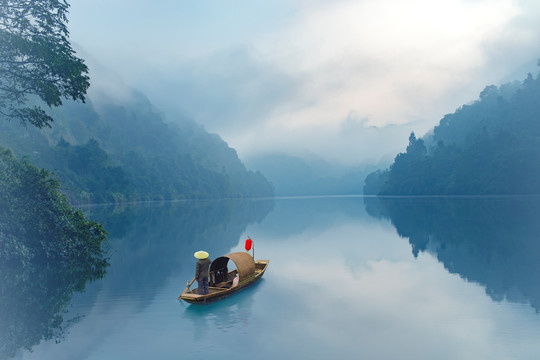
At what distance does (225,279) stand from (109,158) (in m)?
105

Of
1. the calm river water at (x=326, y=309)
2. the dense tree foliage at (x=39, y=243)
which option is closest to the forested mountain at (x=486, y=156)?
the calm river water at (x=326, y=309)

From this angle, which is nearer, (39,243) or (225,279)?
(225,279)

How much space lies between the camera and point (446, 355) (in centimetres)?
1065

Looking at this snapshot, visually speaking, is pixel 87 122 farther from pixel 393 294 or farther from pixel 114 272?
pixel 393 294

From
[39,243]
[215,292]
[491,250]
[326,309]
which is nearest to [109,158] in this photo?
[39,243]

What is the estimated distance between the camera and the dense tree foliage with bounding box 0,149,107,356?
57.0ft

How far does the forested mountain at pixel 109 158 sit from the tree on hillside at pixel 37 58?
20705 mm

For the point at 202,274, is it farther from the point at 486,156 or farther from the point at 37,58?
the point at 486,156

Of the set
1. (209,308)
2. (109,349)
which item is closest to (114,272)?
(209,308)

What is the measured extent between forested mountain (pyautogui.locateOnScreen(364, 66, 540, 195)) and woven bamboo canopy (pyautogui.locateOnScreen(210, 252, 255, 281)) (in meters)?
106

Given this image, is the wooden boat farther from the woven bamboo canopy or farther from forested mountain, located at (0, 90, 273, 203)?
forested mountain, located at (0, 90, 273, 203)

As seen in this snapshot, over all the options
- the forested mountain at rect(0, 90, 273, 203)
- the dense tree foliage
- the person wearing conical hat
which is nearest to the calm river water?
the person wearing conical hat

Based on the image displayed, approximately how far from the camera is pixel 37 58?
2031 cm

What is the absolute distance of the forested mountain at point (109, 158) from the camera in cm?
9019
